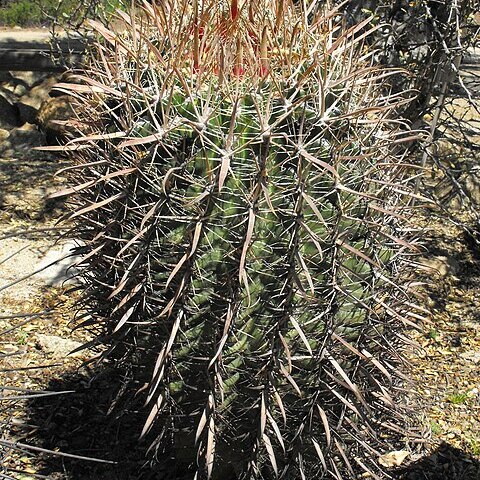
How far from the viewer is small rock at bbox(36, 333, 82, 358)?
135 inches

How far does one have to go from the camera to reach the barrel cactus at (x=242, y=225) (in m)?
2.03

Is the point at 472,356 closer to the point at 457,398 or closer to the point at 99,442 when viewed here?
the point at 457,398

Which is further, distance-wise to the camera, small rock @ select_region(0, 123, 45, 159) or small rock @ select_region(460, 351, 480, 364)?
small rock @ select_region(0, 123, 45, 159)

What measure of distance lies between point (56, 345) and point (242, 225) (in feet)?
5.84

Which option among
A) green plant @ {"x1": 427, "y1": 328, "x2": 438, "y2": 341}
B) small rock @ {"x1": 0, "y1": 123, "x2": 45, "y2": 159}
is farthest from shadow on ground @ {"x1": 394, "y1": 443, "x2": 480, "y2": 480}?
small rock @ {"x1": 0, "y1": 123, "x2": 45, "y2": 159}

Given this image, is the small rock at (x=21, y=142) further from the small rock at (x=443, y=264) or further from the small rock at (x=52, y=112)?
the small rock at (x=443, y=264)

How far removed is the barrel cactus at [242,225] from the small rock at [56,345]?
3.58 feet

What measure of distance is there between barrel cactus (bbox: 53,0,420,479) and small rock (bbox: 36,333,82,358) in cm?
109

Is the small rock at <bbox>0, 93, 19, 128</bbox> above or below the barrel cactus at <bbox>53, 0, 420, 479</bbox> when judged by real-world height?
below

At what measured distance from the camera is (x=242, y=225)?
2.04 metres

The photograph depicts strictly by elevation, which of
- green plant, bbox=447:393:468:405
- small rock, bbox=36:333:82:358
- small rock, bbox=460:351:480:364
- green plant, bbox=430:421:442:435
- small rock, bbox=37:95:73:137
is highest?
small rock, bbox=36:333:82:358

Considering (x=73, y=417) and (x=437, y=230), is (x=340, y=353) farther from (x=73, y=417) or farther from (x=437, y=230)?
(x=437, y=230)

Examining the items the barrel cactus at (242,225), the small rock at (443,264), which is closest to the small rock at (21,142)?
the small rock at (443,264)

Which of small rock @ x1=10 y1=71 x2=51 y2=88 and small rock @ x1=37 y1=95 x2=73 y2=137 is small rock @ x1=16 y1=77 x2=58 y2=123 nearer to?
small rock @ x1=10 y1=71 x2=51 y2=88
